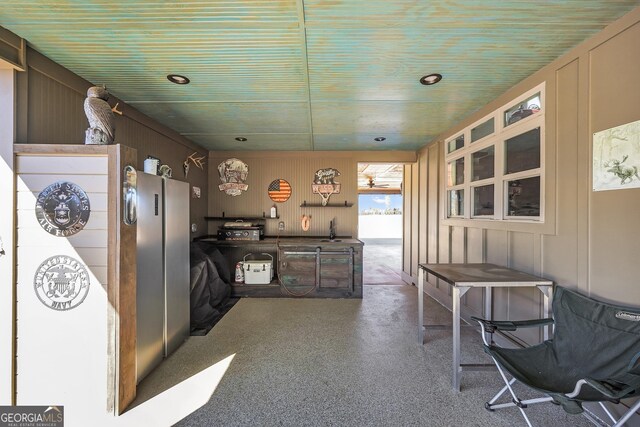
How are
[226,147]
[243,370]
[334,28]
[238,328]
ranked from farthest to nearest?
[226,147] → [238,328] → [243,370] → [334,28]

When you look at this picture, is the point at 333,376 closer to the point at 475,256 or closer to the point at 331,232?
the point at 475,256

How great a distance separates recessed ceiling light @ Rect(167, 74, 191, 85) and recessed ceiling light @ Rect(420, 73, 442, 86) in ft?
7.51

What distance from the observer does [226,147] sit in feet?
16.6

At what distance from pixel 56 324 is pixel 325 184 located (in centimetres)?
422

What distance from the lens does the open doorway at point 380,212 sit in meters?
9.41

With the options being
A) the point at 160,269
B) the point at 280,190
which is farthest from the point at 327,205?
the point at 160,269

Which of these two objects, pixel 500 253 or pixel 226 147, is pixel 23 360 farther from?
pixel 500 253

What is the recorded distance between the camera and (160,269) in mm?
2545

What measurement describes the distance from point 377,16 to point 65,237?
268cm

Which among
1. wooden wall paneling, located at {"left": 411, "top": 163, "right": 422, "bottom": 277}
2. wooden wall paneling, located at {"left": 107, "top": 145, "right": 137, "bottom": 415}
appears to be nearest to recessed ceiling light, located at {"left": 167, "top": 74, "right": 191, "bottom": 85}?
wooden wall paneling, located at {"left": 107, "top": 145, "right": 137, "bottom": 415}

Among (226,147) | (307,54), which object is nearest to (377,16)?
(307,54)

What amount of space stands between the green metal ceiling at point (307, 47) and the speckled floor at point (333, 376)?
109 inches

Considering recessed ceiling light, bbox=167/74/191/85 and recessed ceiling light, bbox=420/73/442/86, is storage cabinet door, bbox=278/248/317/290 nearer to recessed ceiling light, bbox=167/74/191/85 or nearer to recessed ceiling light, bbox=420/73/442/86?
recessed ceiling light, bbox=167/74/191/85

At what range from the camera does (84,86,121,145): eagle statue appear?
6.59 ft
